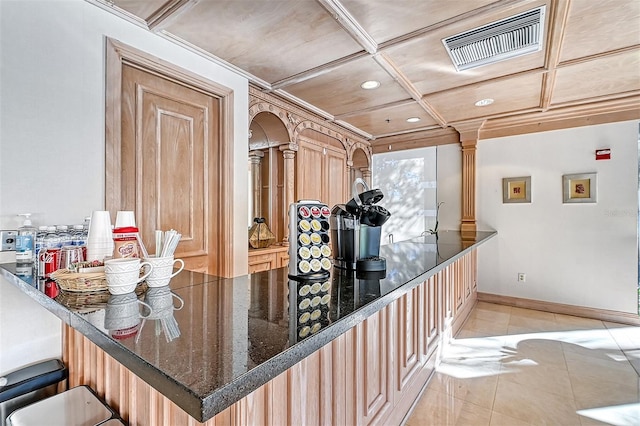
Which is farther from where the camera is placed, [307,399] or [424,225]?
[424,225]

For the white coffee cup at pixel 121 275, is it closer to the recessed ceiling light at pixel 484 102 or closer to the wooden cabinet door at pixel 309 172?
the wooden cabinet door at pixel 309 172

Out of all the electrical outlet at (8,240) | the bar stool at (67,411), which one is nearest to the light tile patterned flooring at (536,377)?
the bar stool at (67,411)

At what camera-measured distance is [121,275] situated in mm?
998

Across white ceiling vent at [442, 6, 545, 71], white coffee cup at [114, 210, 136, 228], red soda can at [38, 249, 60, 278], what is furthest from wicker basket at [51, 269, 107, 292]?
white ceiling vent at [442, 6, 545, 71]

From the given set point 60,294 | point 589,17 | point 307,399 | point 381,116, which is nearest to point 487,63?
point 589,17

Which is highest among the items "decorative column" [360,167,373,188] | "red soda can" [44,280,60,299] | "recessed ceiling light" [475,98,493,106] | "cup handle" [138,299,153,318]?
"recessed ceiling light" [475,98,493,106]

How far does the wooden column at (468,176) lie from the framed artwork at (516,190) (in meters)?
0.37

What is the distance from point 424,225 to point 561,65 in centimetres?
269

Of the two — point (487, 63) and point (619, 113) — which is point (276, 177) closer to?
point (487, 63)

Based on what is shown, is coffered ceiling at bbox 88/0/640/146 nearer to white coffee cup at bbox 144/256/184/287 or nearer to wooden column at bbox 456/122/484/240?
wooden column at bbox 456/122/484/240

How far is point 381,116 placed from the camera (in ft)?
12.9

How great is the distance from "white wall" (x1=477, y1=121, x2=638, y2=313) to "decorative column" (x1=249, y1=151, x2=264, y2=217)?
3057 millimetres

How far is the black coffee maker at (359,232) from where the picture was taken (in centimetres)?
145

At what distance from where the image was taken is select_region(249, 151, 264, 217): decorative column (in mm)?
4035
